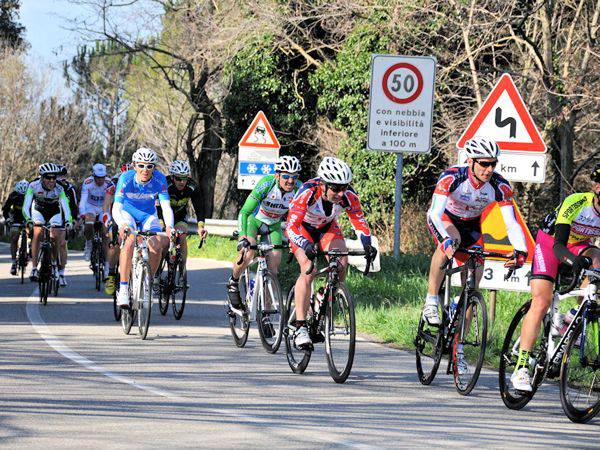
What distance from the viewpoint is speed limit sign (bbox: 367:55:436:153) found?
16.0 metres

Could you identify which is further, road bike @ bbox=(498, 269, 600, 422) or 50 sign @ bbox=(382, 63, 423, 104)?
50 sign @ bbox=(382, 63, 423, 104)

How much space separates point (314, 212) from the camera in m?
11.3

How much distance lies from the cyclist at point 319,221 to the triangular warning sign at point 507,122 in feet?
7.70

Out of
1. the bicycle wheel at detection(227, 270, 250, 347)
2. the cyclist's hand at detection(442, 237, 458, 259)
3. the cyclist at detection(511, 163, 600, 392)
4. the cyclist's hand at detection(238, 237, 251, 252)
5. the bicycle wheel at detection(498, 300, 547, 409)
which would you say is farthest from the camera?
the bicycle wheel at detection(227, 270, 250, 347)

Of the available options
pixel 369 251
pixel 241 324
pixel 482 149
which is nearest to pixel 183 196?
pixel 241 324

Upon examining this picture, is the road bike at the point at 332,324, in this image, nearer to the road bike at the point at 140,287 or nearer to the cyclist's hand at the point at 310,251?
the cyclist's hand at the point at 310,251

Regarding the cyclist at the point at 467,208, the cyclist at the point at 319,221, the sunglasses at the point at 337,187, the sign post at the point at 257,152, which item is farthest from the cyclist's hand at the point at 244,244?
the sign post at the point at 257,152

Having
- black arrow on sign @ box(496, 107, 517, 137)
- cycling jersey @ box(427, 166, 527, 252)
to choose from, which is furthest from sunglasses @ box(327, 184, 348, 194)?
black arrow on sign @ box(496, 107, 517, 137)

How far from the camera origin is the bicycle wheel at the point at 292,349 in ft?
36.2

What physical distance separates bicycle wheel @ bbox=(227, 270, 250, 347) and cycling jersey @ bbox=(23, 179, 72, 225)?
6.35 metres

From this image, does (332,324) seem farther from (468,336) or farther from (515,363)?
(515,363)

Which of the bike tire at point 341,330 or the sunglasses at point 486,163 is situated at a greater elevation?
the sunglasses at point 486,163

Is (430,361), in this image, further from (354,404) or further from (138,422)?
(138,422)

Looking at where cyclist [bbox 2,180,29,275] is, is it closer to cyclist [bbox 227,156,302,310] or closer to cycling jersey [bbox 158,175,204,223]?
cycling jersey [bbox 158,175,204,223]
